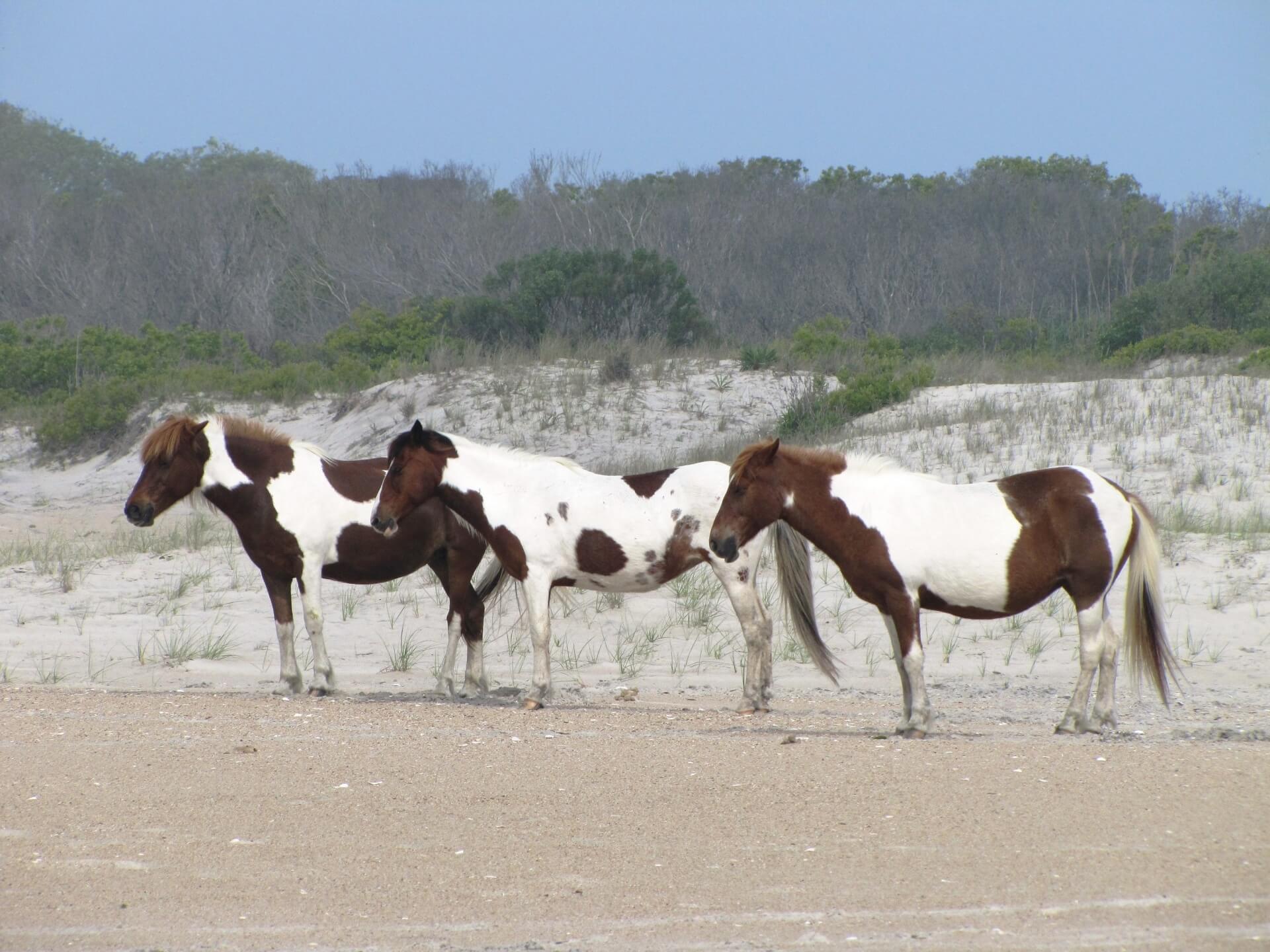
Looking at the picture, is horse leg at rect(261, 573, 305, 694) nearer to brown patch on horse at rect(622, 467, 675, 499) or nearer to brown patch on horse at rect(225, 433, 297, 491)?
brown patch on horse at rect(225, 433, 297, 491)

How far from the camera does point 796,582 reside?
8.63 metres

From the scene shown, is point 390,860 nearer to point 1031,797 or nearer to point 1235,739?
point 1031,797

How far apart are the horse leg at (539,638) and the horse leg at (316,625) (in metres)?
1.43

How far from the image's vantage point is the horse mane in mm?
9281

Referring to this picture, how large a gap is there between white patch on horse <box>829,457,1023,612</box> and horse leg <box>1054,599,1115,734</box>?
1.45ft

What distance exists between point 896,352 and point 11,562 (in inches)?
680

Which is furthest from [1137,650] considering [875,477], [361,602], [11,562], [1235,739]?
[11,562]

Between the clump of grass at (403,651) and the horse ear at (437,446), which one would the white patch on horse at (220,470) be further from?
the clump of grass at (403,651)

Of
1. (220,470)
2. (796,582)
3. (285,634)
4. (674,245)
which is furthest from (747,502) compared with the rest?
(674,245)

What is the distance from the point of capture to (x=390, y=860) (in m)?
4.97

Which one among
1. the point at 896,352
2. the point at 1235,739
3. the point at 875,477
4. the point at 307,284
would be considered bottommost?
the point at 1235,739

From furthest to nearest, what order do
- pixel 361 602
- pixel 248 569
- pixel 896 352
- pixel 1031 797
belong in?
pixel 896 352, pixel 248 569, pixel 361 602, pixel 1031 797

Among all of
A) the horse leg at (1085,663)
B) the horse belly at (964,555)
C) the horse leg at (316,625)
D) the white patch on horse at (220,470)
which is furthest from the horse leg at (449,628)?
the horse leg at (1085,663)

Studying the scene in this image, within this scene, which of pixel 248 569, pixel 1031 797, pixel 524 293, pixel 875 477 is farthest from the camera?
pixel 524 293
